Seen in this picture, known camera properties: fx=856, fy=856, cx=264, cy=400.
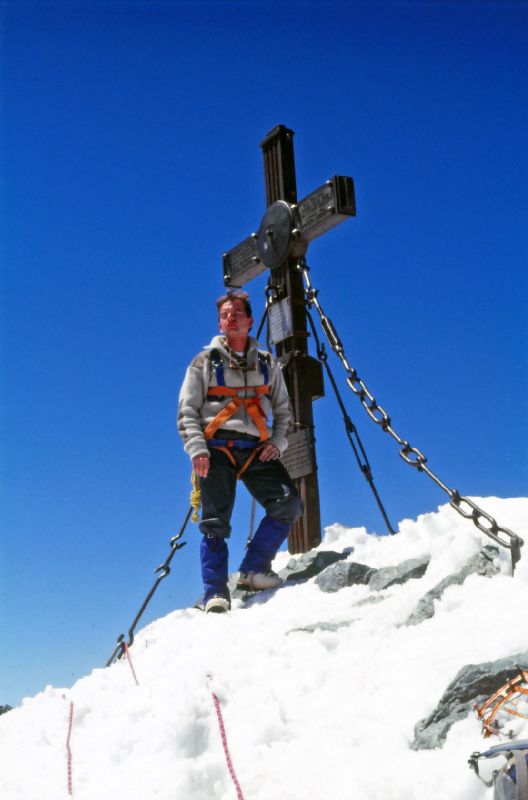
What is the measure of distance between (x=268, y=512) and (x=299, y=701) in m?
2.29

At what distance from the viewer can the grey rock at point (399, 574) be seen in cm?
535

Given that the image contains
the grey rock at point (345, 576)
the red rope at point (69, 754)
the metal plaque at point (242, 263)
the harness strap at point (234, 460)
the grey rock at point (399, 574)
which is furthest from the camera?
the metal plaque at point (242, 263)

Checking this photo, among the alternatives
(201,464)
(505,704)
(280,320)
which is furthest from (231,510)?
(505,704)

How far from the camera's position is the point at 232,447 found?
643 centimetres

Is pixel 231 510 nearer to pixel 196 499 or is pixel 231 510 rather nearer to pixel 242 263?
pixel 196 499

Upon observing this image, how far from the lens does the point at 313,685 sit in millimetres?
4398

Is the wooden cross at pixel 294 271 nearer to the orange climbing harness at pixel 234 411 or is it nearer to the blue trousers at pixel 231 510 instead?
the blue trousers at pixel 231 510

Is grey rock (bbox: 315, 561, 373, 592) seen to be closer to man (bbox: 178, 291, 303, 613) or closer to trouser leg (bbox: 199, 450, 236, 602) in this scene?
man (bbox: 178, 291, 303, 613)

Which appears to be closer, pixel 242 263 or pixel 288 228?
pixel 288 228

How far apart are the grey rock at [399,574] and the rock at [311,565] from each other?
93cm

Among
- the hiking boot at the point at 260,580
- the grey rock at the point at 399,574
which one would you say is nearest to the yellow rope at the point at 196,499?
the hiking boot at the point at 260,580

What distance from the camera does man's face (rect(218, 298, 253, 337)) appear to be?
661 centimetres

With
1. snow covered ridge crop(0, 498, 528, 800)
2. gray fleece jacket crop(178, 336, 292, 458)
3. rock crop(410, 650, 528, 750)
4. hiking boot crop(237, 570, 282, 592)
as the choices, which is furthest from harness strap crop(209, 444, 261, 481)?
rock crop(410, 650, 528, 750)

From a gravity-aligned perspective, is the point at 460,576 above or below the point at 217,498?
below
